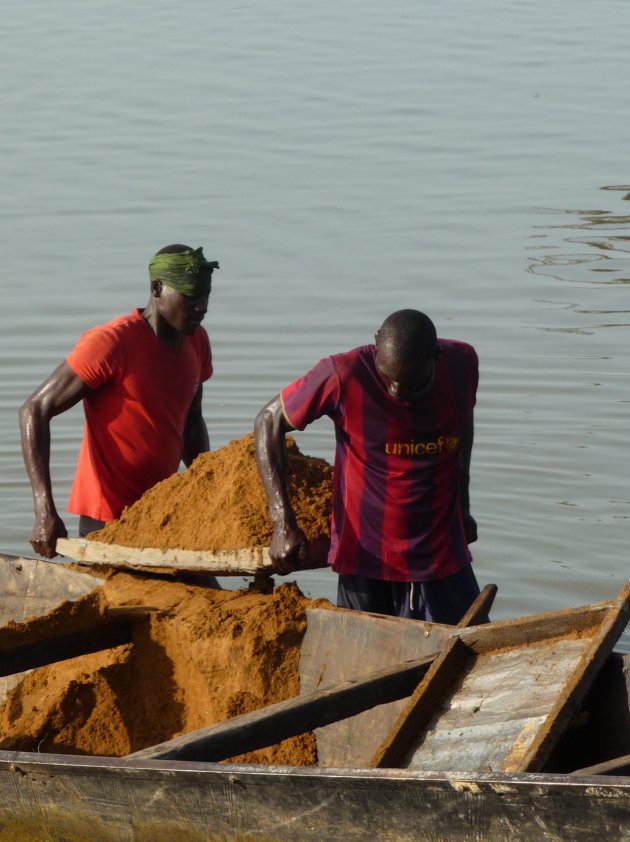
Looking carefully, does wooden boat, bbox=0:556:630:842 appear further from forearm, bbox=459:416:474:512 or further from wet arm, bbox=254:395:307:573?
forearm, bbox=459:416:474:512

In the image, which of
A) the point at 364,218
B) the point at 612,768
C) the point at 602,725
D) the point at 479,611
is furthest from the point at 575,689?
the point at 364,218

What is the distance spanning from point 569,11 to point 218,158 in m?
12.0

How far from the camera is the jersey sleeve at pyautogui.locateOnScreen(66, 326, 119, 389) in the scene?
6207 millimetres

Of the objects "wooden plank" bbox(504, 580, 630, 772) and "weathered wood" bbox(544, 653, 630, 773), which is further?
"weathered wood" bbox(544, 653, 630, 773)

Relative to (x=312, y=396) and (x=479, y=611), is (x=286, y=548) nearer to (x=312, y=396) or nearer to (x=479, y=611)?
(x=312, y=396)

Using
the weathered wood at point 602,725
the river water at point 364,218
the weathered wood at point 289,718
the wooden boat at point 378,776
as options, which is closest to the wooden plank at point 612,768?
the wooden boat at point 378,776

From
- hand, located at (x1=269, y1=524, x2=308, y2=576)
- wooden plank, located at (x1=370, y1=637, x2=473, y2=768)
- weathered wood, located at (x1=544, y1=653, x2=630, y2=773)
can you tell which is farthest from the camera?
hand, located at (x1=269, y1=524, x2=308, y2=576)

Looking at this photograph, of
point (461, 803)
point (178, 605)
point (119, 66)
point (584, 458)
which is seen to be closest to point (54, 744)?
point (178, 605)

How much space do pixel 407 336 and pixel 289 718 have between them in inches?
60.1

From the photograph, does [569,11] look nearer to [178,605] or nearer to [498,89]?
[498,89]

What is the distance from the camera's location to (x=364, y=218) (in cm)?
1556

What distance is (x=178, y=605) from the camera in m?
6.09

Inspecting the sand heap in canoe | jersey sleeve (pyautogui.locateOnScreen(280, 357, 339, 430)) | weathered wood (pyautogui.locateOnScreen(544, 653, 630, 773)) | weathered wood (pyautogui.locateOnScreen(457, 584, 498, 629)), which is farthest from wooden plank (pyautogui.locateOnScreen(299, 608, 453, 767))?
jersey sleeve (pyautogui.locateOnScreen(280, 357, 339, 430))

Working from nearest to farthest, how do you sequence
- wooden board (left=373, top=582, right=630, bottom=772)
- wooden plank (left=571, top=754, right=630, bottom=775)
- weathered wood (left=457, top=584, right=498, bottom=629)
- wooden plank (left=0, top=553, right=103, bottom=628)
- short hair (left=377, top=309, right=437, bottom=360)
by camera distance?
wooden plank (left=571, top=754, right=630, bottom=775) → wooden board (left=373, top=582, right=630, bottom=772) → weathered wood (left=457, top=584, right=498, bottom=629) → short hair (left=377, top=309, right=437, bottom=360) → wooden plank (left=0, top=553, right=103, bottom=628)
